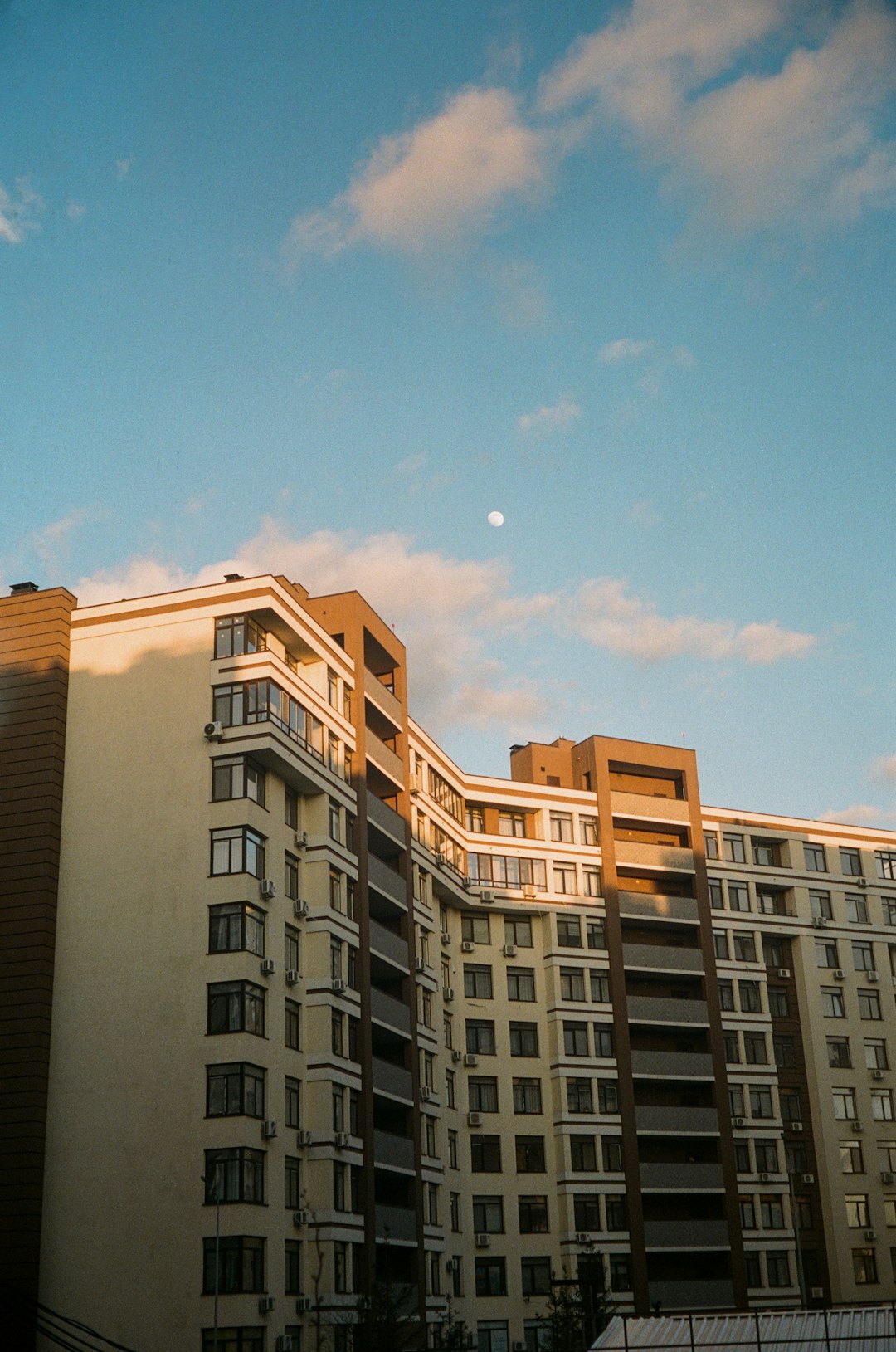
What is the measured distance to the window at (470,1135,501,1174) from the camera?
2672 inches

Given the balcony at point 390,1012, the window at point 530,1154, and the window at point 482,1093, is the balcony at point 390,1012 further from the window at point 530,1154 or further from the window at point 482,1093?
the window at point 530,1154

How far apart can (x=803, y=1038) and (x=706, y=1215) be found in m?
11.3

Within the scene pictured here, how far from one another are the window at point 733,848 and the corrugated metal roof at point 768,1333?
135 ft

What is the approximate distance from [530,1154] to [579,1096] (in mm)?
3458

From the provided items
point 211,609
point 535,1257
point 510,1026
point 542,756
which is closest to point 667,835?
point 542,756

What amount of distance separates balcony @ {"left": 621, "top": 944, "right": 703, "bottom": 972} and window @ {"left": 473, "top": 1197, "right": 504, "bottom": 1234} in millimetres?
12990

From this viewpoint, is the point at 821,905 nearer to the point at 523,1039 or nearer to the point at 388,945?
the point at 523,1039

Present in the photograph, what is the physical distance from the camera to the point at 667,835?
265ft

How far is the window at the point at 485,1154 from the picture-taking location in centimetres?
6787

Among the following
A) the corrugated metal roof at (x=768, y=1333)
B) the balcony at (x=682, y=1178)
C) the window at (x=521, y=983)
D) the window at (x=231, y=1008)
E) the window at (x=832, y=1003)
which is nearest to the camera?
the corrugated metal roof at (x=768, y=1333)

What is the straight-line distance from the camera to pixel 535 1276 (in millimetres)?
67188

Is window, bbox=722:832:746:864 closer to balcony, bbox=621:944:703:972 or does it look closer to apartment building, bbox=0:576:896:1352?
apartment building, bbox=0:576:896:1352

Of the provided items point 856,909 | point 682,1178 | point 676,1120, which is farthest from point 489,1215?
point 856,909

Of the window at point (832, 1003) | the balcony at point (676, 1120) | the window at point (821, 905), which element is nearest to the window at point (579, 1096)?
the balcony at point (676, 1120)
